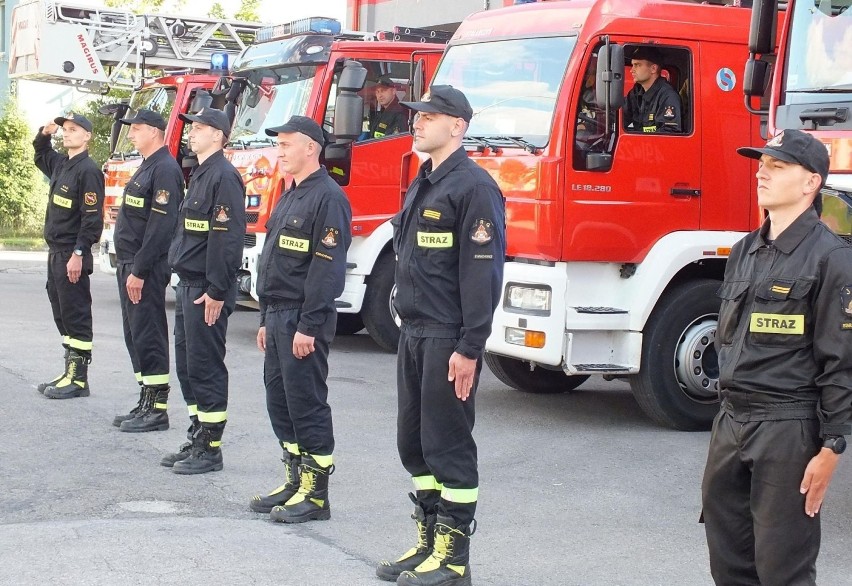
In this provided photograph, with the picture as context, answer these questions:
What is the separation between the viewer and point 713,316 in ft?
26.7

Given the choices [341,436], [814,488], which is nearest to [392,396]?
[341,436]

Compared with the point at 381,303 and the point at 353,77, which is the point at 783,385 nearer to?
the point at 353,77

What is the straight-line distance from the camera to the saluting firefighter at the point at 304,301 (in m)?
5.65

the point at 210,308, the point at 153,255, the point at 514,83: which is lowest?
the point at 210,308

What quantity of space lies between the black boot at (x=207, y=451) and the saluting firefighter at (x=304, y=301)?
2.78 feet

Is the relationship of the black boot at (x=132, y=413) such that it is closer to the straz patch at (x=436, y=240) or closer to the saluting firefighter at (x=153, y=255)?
the saluting firefighter at (x=153, y=255)

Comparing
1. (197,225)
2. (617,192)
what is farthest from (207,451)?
(617,192)

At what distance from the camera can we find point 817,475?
3463 mm

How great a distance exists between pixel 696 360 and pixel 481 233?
12.3 feet

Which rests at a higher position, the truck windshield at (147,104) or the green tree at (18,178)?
the truck windshield at (147,104)

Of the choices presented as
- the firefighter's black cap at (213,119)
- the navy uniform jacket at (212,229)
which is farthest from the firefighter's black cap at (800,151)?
the firefighter's black cap at (213,119)

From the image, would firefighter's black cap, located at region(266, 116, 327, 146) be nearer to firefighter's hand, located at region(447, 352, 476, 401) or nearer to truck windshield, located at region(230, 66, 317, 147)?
firefighter's hand, located at region(447, 352, 476, 401)

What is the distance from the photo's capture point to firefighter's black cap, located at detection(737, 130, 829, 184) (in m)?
3.57

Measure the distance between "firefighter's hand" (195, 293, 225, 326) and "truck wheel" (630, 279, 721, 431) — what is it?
2906 mm
